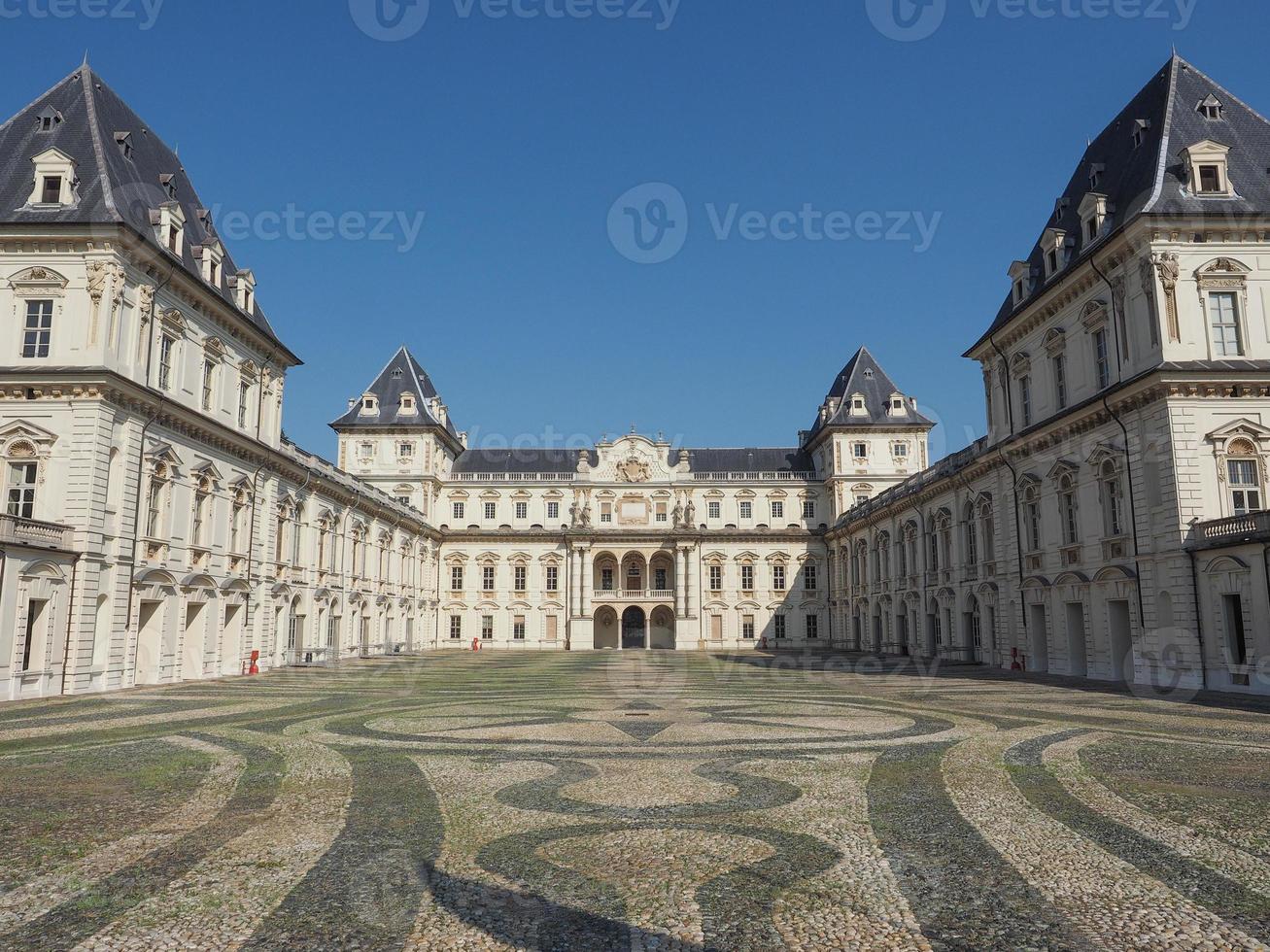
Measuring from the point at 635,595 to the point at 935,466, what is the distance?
31285 millimetres

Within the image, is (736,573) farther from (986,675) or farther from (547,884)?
(547,884)

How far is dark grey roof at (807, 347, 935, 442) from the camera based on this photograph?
7494cm

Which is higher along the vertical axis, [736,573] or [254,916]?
[736,573]

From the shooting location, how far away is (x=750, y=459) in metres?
84.2

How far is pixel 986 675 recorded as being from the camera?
114ft

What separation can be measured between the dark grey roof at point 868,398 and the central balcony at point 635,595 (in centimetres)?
Result: 1979

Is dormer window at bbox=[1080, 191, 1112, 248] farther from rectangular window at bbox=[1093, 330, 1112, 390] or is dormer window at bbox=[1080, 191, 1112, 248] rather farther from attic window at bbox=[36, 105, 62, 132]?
attic window at bbox=[36, 105, 62, 132]

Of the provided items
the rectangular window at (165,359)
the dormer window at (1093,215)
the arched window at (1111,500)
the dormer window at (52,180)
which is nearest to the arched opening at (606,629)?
the rectangular window at (165,359)

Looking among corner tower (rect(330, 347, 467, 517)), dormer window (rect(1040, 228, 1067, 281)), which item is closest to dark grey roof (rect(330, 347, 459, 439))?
corner tower (rect(330, 347, 467, 517))

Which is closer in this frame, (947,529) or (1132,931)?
(1132,931)

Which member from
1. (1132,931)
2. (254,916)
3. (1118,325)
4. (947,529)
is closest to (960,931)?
(1132,931)

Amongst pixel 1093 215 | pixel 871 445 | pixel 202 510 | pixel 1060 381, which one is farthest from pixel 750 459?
pixel 202 510

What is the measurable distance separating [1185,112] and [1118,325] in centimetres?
909

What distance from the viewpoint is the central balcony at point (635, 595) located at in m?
76.1
